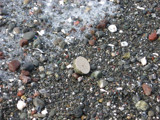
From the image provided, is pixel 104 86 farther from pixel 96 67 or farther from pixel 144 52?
pixel 144 52

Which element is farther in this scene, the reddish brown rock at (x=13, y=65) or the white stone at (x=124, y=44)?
the white stone at (x=124, y=44)

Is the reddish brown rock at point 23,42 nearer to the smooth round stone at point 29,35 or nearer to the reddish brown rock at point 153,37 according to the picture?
the smooth round stone at point 29,35

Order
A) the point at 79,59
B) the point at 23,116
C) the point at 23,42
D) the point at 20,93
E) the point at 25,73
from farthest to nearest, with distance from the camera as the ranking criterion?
the point at 23,42 → the point at 79,59 → the point at 25,73 → the point at 20,93 → the point at 23,116

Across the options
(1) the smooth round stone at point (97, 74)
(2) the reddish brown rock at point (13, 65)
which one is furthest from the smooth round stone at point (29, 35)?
(1) the smooth round stone at point (97, 74)

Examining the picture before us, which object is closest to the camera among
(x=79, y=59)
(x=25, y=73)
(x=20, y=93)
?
(x=20, y=93)

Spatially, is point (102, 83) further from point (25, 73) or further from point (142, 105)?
point (25, 73)

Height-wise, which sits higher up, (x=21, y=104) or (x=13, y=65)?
(x=13, y=65)

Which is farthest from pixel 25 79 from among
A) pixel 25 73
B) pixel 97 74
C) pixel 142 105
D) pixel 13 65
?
pixel 142 105
